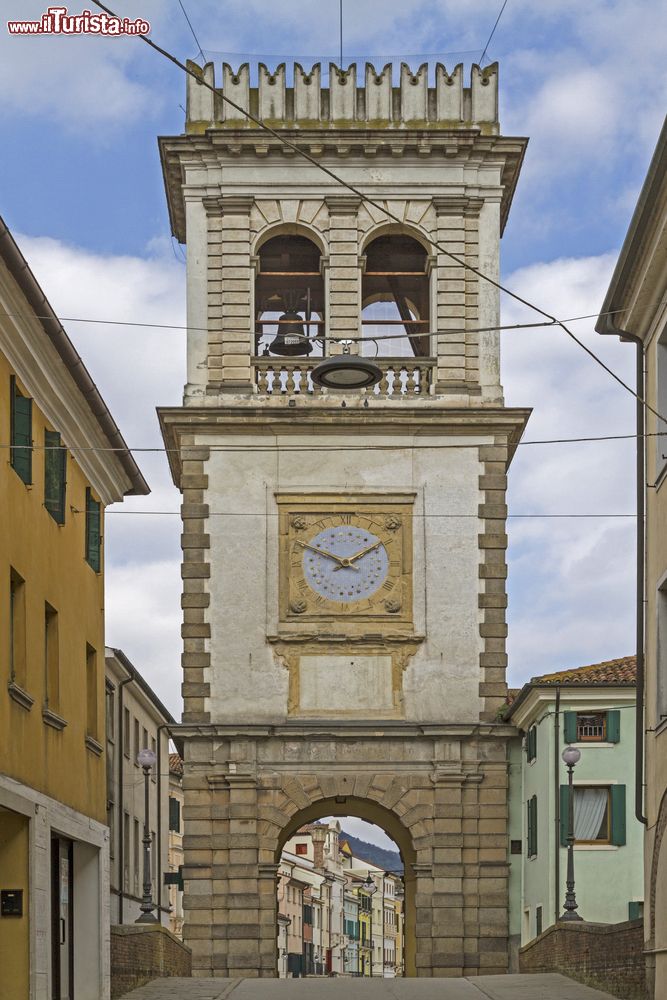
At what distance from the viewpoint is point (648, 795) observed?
22625 millimetres

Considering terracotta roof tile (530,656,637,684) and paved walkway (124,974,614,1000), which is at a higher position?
terracotta roof tile (530,656,637,684)

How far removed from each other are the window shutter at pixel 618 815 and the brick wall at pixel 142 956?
822cm

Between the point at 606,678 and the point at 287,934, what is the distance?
88001 millimetres

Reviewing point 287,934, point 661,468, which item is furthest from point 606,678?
point 287,934

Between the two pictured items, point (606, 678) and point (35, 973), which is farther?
point (606, 678)

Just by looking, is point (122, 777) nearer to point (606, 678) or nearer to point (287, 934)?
point (606, 678)

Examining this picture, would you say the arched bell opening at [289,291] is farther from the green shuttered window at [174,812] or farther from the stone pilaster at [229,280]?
the green shuttered window at [174,812]

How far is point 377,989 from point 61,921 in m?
7.11

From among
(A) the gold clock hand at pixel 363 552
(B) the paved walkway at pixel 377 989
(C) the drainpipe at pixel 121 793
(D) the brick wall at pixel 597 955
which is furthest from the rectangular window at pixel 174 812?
(D) the brick wall at pixel 597 955

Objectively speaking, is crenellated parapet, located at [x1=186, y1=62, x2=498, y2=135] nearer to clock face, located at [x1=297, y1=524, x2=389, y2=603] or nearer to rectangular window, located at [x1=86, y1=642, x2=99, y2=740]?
clock face, located at [x1=297, y1=524, x2=389, y2=603]

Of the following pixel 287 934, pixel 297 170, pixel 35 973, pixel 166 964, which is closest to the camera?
pixel 35 973

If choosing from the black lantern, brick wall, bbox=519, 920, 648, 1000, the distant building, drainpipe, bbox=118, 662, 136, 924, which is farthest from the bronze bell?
the black lantern

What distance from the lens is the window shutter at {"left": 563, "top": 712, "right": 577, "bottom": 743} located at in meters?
37.4

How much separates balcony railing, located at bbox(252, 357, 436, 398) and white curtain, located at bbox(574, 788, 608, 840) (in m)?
8.21
